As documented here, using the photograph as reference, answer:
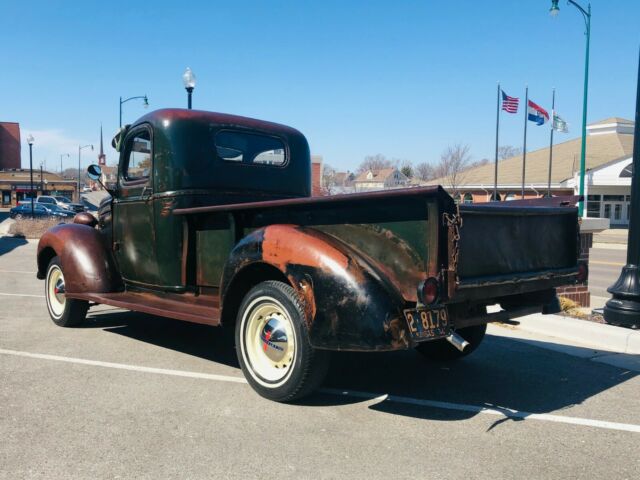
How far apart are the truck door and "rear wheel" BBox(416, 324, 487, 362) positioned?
2.66m

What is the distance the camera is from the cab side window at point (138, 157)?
5785mm

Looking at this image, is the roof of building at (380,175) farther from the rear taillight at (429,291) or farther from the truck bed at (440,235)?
the rear taillight at (429,291)

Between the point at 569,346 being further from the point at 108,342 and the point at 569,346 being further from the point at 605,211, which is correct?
the point at 605,211

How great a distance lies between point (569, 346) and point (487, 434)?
293 centimetres

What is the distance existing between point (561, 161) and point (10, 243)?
34.2m

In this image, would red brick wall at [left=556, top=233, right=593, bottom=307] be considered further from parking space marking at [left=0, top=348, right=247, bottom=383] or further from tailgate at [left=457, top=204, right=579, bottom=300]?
parking space marking at [left=0, top=348, right=247, bottom=383]

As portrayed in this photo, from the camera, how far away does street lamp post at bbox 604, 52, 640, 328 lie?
6672 millimetres

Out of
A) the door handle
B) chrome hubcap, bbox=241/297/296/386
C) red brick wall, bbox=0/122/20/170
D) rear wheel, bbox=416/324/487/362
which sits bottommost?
rear wheel, bbox=416/324/487/362

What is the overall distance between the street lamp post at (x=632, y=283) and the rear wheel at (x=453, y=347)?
244 cm

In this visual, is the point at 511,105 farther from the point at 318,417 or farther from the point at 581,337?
the point at 318,417

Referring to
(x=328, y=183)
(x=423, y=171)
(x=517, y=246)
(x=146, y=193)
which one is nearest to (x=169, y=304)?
(x=146, y=193)

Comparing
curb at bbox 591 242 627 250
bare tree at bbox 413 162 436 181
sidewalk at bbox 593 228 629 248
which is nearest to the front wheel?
curb at bbox 591 242 627 250

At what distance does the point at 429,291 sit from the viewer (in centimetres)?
341

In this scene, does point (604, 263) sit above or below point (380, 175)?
below
